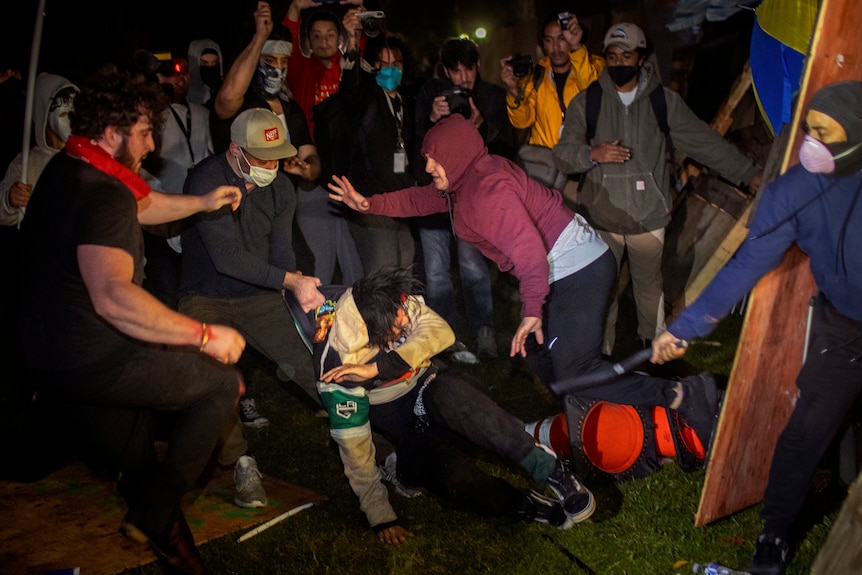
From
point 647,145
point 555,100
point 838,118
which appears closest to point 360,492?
point 838,118

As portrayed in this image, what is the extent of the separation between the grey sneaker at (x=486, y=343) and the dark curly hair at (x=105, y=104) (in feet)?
12.0

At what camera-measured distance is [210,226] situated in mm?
4496

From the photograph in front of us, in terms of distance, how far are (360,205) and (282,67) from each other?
131 cm

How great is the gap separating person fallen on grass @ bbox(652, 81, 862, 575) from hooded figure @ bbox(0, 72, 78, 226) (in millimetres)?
3878

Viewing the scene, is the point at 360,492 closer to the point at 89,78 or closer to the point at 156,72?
the point at 89,78

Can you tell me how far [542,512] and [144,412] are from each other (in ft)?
6.54

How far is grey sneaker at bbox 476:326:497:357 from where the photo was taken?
21.0 ft

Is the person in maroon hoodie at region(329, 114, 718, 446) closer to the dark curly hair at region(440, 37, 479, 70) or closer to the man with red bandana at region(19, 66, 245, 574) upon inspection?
the man with red bandana at region(19, 66, 245, 574)

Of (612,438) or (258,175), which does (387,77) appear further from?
(612,438)

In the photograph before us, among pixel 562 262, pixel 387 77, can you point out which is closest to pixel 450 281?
pixel 387 77

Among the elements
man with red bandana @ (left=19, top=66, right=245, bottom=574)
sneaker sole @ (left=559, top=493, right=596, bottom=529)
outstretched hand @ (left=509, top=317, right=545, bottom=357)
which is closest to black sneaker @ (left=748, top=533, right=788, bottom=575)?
sneaker sole @ (left=559, top=493, right=596, bottom=529)

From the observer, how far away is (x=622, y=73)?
5457 mm

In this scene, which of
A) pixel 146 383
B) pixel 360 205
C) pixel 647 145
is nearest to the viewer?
pixel 146 383

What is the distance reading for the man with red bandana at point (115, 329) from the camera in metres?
3.10
